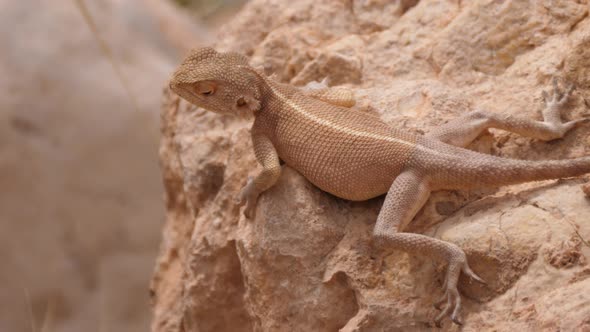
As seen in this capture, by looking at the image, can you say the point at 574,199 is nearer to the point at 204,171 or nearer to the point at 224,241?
the point at 224,241

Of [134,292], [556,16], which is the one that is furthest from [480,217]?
[134,292]

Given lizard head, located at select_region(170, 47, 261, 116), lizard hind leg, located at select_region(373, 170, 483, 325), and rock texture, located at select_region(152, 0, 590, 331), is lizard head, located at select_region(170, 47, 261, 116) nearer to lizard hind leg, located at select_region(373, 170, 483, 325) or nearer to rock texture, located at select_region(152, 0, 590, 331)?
rock texture, located at select_region(152, 0, 590, 331)

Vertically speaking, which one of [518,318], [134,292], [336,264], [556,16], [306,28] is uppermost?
[306,28]

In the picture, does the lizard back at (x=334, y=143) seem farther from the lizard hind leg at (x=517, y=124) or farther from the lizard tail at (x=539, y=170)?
the lizard tail at (x=539, y=170)

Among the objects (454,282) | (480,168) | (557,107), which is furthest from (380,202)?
(557,107)

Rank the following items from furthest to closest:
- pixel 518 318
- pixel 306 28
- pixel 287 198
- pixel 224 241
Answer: pixel 306 28 < pixel 224 241 < pixel 287 198 < pixel 518 318

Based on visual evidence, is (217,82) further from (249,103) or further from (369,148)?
(369,148)
